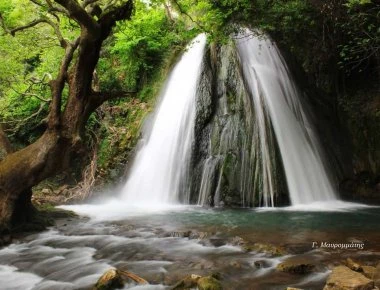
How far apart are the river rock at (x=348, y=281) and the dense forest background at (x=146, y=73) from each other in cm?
531

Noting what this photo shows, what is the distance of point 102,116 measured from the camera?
640 inches

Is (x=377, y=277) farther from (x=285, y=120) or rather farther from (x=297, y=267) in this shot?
(x=285, y=120)

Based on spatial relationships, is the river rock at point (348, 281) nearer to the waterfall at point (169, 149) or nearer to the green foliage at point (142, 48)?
the waterfall at point (169, 149)

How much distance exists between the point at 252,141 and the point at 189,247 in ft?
17.8

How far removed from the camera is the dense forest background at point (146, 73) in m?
7.83

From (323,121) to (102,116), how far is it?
8752 millimetres

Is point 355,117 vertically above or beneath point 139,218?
above

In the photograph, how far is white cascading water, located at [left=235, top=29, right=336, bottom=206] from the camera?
11.3 m

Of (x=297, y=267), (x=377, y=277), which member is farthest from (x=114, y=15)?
(x=377, y=277)

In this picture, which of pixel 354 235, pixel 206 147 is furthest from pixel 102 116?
pixel 354 235

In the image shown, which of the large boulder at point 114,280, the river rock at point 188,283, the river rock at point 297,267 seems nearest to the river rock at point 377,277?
the river rock at point 297,267

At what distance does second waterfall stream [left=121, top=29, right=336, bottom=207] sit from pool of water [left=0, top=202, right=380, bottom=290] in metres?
1.65

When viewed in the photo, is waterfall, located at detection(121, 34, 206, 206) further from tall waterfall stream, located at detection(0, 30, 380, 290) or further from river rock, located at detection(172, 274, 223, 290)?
river rock, located at detection(172, 274, 223, 290)

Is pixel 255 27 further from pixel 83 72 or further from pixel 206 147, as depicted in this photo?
pixel 83 72
